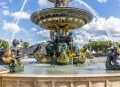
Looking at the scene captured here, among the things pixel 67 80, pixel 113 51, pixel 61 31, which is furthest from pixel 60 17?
pixel 67 80

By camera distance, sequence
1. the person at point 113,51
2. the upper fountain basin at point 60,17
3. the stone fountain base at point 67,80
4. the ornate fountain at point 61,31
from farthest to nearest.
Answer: the ornate fountain at point 61,31 < the upper fountain basin at point 60,17 < the person at point 113,51 < the stone fountain base at point 67,80

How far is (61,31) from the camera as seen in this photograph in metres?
12.8

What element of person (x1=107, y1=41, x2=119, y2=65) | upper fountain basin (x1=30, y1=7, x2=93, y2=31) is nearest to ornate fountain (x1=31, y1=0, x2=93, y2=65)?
upper fountain basin (x1=30, y1=7, x2=93, y2=31)

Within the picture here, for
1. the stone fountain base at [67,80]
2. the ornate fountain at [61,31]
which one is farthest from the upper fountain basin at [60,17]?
the stone fountain base at [67,80]

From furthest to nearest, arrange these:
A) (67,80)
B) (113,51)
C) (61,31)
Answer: (61,31), (113,51), (67,80)

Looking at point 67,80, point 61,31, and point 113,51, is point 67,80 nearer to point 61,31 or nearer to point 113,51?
point 113,51

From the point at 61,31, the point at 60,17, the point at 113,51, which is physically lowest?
the point at 113,51

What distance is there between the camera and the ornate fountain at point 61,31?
10859 millimetres

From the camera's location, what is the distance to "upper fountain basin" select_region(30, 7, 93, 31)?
35.0ft

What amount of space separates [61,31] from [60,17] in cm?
164

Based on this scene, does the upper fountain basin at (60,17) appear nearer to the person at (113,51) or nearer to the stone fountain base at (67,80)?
the person at (113,51)

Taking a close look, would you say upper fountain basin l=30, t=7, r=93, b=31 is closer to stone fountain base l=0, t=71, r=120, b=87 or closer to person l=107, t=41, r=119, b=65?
person l=107, t=41, r=119, b=65

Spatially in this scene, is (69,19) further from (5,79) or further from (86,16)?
(5,79)

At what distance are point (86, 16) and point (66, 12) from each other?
6.51 ft
